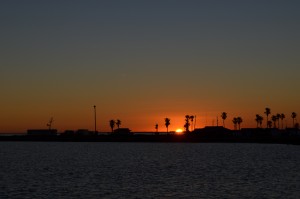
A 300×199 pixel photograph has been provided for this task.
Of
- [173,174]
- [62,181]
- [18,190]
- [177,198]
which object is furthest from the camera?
[173,174]

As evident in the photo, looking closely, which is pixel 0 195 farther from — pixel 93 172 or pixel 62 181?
pixel 93 172

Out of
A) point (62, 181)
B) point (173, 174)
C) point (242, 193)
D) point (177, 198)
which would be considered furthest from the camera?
point (173, 174)

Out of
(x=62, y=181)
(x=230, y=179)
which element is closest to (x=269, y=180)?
(x=230, y=179)

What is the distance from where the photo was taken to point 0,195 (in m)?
60.1

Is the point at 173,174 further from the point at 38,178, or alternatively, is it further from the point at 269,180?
the point at 38,178

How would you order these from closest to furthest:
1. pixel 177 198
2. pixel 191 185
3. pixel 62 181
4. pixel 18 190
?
pixel 177 198 → pixel 18 190 → pixel 191 185 → pixel 62 181

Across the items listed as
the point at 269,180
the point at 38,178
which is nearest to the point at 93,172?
the point at 38,178

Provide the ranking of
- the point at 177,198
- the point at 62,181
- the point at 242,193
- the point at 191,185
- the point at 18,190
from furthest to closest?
the point at 62,181
the point at 191,185
the point at 18,190
the point at 242,193
the point at 177,198

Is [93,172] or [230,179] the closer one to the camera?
[230,179]

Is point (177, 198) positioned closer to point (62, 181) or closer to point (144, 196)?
point (144, 196)

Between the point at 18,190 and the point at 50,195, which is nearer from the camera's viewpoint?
the point at 50,195

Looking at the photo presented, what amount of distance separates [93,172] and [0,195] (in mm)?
32514

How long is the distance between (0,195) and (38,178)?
2038 centimetres

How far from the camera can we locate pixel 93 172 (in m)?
91.7
